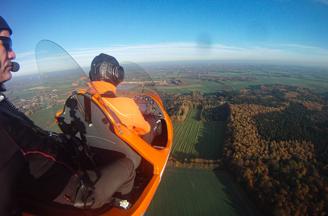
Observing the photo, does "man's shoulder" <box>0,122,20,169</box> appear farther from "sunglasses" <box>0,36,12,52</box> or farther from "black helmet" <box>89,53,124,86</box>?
"black helmet" <box>89,53,124,86</box>


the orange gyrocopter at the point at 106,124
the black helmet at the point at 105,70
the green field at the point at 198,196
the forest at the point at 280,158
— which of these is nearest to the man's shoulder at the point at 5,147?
the orange gyrocopter at the point at 106,124

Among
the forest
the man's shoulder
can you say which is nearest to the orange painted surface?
the man's shoulder

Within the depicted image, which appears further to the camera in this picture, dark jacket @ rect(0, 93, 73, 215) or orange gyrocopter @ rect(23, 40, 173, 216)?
orange gyrocopter @ rect(23, 40, 173, 216)

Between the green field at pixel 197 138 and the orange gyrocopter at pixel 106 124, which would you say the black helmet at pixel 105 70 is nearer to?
the orange gyrocopter at pixel 106 124

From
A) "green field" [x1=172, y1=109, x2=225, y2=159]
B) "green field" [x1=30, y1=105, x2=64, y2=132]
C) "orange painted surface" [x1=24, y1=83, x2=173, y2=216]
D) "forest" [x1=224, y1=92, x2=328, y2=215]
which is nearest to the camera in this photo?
"orange painted surface" [x1=24, y1=83, x2=173, y2=216]

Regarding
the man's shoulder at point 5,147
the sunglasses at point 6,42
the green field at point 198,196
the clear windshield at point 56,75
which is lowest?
the green field at point 198,196

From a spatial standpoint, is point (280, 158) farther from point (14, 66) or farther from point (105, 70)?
point (14, 66)

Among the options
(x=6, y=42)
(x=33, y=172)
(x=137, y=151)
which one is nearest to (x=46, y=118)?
(x=6, y=42)
